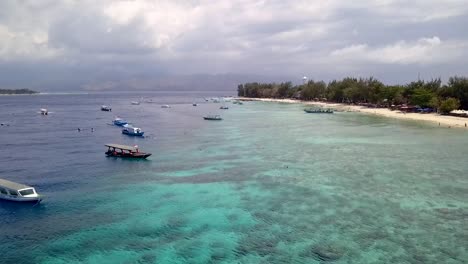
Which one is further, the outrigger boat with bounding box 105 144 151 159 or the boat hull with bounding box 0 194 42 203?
the outrigger boat with bounding box 105 144 151 159

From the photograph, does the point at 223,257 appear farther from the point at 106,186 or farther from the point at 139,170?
the point at 139,170

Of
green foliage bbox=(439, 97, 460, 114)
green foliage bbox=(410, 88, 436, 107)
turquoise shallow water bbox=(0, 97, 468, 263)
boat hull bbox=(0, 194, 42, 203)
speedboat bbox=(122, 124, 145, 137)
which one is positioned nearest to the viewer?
turquoise shallow water bbox=(0, 97, 468, 263)

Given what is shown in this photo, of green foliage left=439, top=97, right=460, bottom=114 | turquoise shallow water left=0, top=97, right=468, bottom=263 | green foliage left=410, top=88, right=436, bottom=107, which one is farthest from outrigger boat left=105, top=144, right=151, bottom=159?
green foliage left=410, top=88, right=436, bottom=107

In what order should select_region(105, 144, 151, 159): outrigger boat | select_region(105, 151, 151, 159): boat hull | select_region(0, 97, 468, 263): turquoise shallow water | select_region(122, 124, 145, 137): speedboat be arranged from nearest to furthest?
select_region(0, 97, 468, 263): turquoise shallow water
select_region(105, 151, 151, 159): boat hull
select_region(105, 144, 151, 159): outrigger boat
select_region(122, 124, 145, 137): speedboat

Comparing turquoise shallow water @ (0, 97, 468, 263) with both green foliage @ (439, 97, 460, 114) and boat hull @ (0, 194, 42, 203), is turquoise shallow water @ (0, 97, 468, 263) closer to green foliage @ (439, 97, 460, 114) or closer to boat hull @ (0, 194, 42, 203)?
boat hull @ (0, 194, 42, 203)

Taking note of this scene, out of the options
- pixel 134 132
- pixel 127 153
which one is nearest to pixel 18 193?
pixel 127 153

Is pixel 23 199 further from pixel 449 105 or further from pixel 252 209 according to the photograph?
pixel 449 105

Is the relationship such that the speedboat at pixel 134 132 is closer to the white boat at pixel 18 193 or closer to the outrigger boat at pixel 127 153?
the outrigger boat at pixel 127 153

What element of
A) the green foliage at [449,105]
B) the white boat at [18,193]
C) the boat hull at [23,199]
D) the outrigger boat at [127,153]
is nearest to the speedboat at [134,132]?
the outrigger boat at [127,153]
